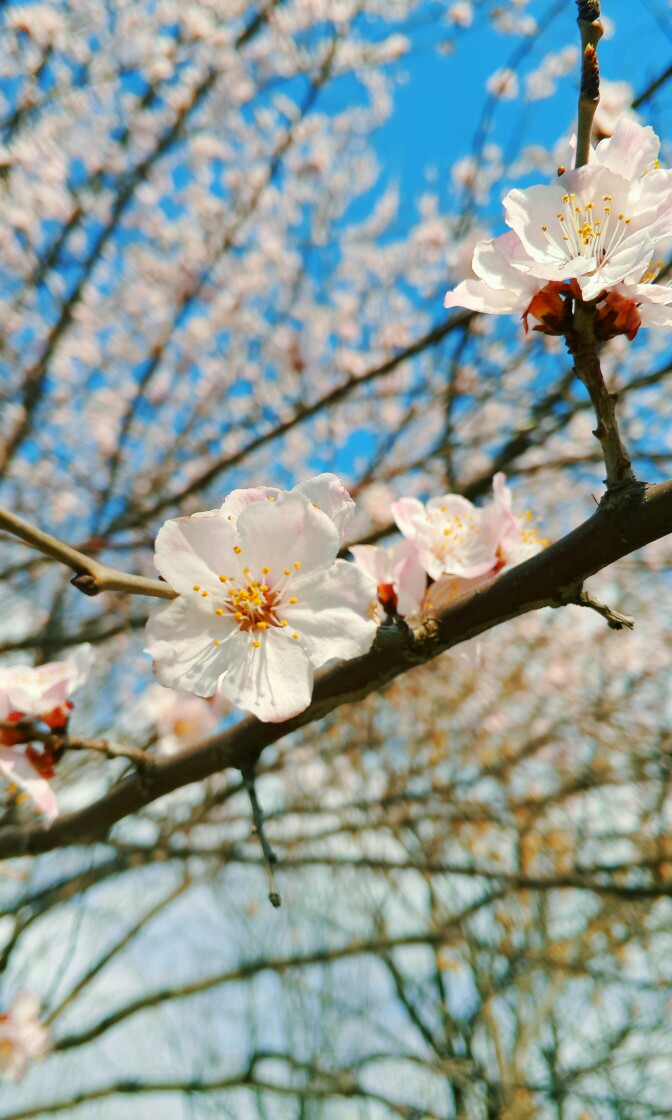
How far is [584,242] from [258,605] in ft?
2.41

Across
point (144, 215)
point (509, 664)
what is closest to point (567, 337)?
point (509, 664)

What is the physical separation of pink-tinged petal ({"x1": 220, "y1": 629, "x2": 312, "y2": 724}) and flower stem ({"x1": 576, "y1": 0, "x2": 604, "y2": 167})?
802 millimetres

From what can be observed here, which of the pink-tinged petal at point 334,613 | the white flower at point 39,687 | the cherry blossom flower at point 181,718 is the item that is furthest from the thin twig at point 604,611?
the cherry blossom flower at point 181,718

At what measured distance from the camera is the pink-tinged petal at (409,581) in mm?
1430

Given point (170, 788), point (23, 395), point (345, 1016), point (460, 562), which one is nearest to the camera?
point (170, 788)

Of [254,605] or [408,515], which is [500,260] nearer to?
[408,515]

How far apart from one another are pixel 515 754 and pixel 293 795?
133 centimetres

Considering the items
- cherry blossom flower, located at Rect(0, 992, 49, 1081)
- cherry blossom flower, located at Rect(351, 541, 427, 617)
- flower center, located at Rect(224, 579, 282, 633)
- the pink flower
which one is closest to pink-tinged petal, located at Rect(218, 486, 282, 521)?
flower center, located at Rect(224, 579, 282, 633)

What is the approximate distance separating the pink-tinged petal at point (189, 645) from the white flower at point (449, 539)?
0.42 meters

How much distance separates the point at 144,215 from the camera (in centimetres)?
678

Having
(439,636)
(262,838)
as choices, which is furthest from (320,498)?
(262,838)

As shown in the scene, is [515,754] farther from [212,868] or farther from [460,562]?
[460,562]

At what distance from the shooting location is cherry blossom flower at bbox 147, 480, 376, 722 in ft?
3.67

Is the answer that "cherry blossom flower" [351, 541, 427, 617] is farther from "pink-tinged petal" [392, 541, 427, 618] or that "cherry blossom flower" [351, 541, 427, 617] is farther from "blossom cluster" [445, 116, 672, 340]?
"blossom cluster" [445, 116, 672, 340]
